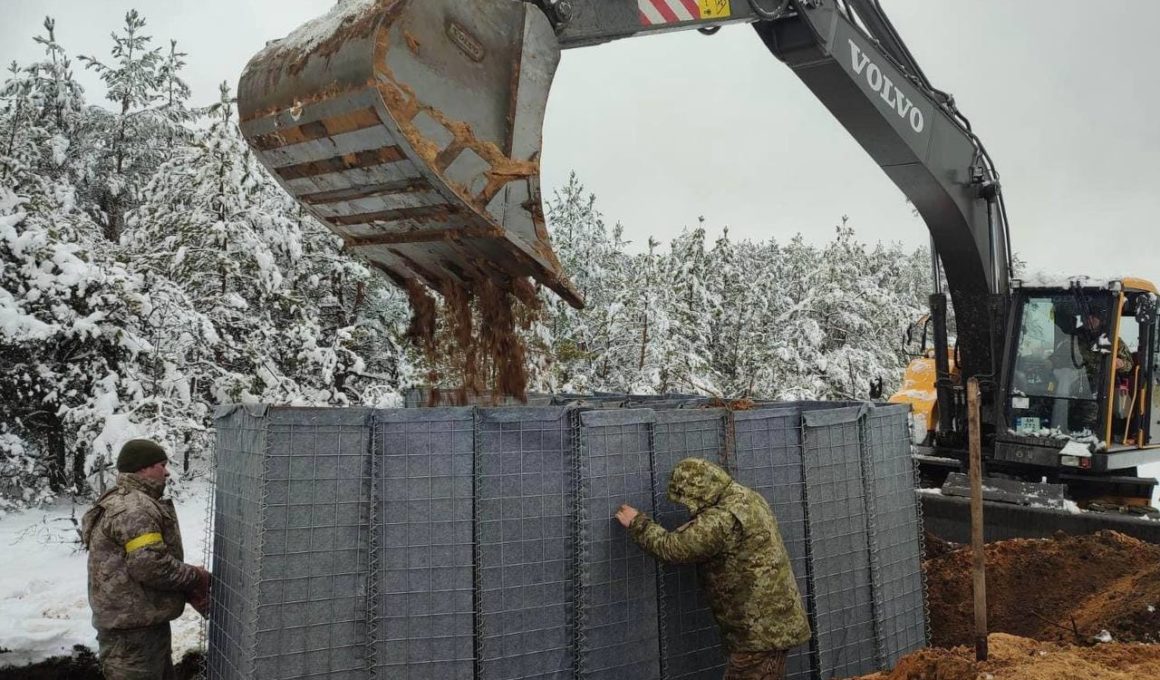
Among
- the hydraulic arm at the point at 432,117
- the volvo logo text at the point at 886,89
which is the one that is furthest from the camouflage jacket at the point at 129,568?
the volvo logo text at the point at 886,89

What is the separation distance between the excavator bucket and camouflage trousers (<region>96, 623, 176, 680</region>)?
7.94 feet

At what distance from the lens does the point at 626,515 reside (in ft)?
13.6

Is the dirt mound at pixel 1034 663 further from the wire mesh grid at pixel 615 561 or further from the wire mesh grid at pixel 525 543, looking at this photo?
the wire mesh grid at pixel 525 543

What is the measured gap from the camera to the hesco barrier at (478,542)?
144 inches

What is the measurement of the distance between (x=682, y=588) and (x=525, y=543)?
101 cm

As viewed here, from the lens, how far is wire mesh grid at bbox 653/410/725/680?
4.41m

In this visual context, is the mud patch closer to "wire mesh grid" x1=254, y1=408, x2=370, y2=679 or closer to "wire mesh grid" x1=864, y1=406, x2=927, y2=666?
"wire mesh grid" x1=254, y1=408, x2=370, y2=679

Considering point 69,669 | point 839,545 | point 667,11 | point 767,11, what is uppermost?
point 767,11

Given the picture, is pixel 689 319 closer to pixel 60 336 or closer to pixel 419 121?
pixel 60 336

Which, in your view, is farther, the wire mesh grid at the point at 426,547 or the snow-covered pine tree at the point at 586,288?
the snow-covered pine tree at the point at 586,288

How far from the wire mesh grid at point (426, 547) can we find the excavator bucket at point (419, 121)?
1.05 meters

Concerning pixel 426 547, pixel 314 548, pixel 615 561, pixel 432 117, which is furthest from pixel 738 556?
pixel 432 117

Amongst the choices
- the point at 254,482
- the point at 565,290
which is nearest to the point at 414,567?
the point at 254,482

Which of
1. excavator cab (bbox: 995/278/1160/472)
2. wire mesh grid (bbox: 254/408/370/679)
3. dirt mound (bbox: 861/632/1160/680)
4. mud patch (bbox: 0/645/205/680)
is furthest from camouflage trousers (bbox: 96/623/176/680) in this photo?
excavator cab (bbox: 995/278/1160/472)
